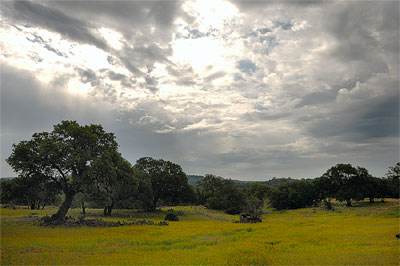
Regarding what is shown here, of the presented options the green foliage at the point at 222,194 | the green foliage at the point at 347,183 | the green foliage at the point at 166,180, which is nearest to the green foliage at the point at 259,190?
the green foliage at the point at 222,194

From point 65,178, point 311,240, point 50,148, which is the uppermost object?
point 50,148

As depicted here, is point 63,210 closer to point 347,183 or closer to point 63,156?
point 63,156

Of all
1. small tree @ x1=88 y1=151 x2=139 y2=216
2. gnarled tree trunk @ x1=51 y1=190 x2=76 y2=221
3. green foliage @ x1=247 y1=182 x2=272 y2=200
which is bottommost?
green foliage @ x1=247 y1=182 x2=272 y2=200

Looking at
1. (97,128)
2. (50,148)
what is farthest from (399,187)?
(50,148)

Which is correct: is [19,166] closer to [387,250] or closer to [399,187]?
[387,250]

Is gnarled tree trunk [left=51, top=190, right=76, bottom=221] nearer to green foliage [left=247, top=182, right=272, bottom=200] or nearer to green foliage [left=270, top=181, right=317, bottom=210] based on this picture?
green foliage [left=270, top=181, right=317, bottom=210]

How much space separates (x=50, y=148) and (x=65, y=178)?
5.74 meters

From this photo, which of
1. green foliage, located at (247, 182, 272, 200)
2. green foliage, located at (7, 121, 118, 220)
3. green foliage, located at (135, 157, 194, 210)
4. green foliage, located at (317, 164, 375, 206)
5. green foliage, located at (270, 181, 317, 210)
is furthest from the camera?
green foliage, located at (247, 182, 272, 200)

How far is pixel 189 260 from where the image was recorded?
16.6 meters

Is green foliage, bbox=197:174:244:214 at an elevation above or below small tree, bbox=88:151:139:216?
below

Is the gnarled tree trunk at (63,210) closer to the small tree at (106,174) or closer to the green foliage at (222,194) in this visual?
the small tree at (106,174)

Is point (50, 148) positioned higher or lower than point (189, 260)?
higher

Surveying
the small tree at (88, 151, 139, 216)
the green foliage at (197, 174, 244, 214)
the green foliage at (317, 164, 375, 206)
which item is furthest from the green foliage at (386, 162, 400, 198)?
the small tree at (88, 151, 139, 216)

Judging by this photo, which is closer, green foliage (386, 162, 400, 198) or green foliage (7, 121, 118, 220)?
green foliage (7, 121, 118, 220)
